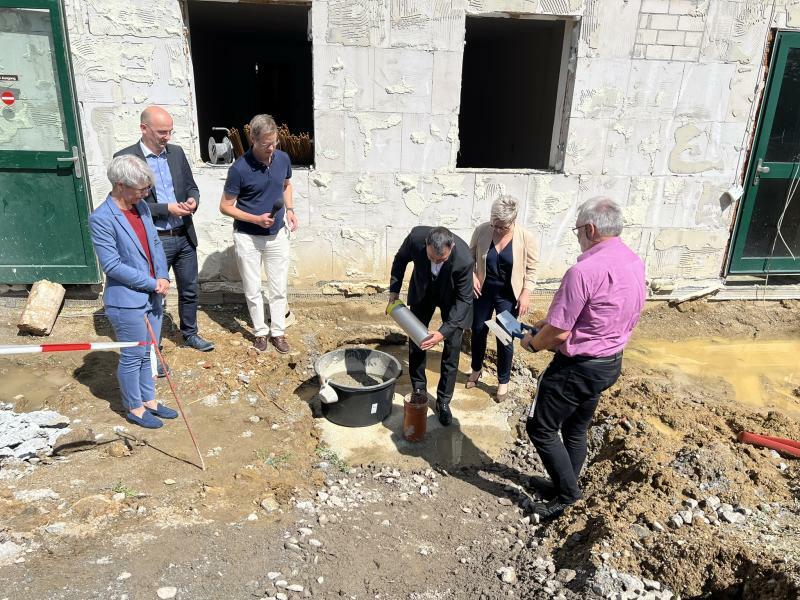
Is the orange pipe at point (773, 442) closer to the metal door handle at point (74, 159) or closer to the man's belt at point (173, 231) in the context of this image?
the man's belt at point (173, 231)

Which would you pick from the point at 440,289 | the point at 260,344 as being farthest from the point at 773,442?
the point at 260,344

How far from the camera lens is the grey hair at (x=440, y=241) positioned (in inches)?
145

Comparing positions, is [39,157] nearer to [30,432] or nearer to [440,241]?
[30,432]

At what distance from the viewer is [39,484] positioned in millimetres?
3373

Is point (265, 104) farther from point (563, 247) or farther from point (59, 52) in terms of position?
point (563, 247)

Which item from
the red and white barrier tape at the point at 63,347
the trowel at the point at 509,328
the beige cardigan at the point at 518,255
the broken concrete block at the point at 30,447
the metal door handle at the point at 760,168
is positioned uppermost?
the metal door handle at the point at 760,168

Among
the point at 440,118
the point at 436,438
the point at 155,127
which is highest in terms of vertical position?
the point at 440,118

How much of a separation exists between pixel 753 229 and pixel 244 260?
562 cm

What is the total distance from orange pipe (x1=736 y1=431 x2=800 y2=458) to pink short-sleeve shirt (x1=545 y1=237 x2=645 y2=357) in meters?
1.79

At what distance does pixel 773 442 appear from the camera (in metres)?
3.93

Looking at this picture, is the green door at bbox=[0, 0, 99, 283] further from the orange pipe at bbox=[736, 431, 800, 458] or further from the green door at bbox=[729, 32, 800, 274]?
the green door at bbox=[729, 32, 800, 274]

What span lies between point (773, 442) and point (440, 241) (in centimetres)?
275

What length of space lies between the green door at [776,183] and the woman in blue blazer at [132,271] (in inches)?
238

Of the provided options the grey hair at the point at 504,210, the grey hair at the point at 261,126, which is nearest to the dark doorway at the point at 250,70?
the grey hair at the point at 261,126
